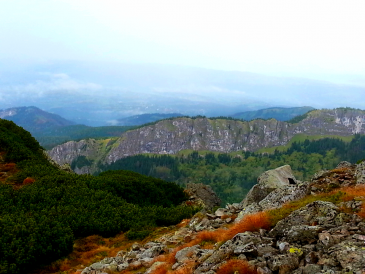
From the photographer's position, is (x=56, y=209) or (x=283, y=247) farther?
(x=56, y=209)

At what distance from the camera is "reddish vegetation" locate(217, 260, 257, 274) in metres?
10.3

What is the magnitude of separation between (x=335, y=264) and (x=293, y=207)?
658 cm

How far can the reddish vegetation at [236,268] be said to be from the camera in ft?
33.9

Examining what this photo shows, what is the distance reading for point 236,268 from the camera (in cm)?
1059

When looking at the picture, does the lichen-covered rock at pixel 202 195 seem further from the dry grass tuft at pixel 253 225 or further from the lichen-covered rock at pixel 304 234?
the lichen-covered rock at pixel 304 234

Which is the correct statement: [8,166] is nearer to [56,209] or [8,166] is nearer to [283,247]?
[56,209]

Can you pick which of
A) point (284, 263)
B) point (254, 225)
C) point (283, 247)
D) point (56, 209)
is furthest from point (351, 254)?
point (56, 209)

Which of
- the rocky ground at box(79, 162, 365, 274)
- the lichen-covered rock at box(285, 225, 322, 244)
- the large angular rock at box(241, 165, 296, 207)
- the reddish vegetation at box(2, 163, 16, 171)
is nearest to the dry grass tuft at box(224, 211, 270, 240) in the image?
the rocky ground at box(79, 162, 365, 274)

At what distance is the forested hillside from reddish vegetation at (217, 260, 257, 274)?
1726 cm

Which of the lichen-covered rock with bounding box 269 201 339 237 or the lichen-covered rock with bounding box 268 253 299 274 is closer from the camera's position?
the lichen-covered rock with bounding box 268 253 299 274

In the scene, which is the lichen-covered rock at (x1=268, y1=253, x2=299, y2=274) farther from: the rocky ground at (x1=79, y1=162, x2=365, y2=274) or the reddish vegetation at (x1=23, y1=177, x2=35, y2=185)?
the reddish vegetation at (x1=23, y1=177, x2=35, y2=185)

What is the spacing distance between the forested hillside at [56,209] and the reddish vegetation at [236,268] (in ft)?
56.6

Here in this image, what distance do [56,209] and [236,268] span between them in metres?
29.1

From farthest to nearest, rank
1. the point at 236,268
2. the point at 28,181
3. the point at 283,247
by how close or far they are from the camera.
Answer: the point at 28,181 < the point at 283,247 < the point at 236,268
